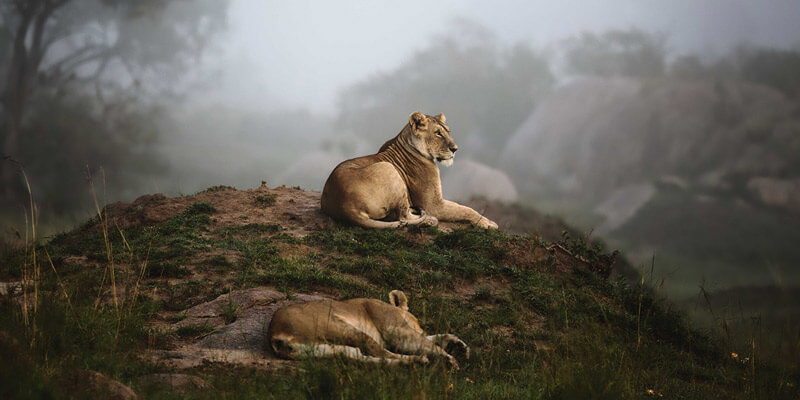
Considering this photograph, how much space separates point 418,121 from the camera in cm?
1427

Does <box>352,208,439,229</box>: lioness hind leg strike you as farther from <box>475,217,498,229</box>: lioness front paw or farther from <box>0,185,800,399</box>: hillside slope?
<box>475,217,498,229</box>: lioness front paw

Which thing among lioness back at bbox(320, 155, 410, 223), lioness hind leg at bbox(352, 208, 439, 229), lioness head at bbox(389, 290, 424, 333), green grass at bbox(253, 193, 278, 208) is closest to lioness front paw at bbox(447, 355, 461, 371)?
lioness head at bbox(389, 290, 424, 333)

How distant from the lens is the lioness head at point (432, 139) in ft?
46.5

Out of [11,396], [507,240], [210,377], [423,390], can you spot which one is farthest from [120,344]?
[507,240]

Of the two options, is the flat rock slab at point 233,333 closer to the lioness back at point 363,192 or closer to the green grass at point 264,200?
the lioness back at point 363,192

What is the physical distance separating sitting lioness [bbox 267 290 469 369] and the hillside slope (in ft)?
0.71

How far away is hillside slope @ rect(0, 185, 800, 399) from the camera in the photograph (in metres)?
4.96

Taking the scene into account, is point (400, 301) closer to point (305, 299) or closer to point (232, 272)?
point (305, 299)

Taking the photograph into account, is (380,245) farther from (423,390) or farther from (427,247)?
(423,390)

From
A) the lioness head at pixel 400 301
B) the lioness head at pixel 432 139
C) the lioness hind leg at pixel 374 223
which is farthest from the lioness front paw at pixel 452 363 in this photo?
the lioness head at pixel 432 139

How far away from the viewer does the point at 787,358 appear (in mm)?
5980

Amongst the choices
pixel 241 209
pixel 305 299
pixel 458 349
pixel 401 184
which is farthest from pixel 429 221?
pixel 458 349

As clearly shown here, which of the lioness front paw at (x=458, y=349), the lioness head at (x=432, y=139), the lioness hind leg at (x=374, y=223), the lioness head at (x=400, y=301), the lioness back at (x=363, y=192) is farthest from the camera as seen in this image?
the lioness head at (x=432, y=139)

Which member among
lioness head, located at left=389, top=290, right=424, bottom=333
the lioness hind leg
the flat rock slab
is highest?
the lioness hind leg
